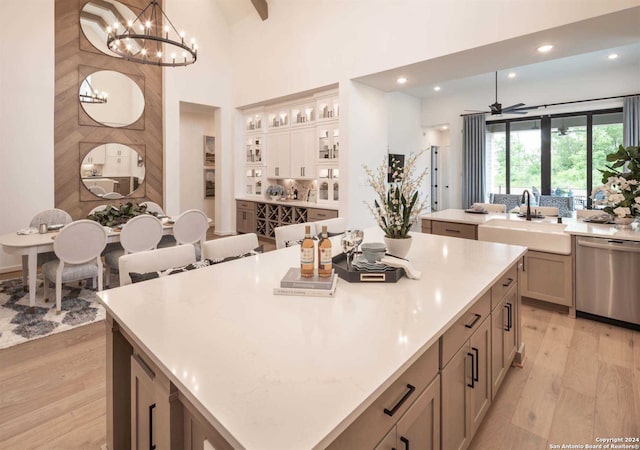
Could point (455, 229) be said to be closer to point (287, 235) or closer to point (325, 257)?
point (287, 235)

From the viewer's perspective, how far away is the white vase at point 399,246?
6.53 ft

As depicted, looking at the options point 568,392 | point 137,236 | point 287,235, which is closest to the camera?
point 568,392

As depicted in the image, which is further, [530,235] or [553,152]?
[553,152]

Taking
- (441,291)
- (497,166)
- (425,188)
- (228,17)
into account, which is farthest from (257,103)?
(441,291)

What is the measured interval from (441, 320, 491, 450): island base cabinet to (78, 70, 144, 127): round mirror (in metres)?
6.69

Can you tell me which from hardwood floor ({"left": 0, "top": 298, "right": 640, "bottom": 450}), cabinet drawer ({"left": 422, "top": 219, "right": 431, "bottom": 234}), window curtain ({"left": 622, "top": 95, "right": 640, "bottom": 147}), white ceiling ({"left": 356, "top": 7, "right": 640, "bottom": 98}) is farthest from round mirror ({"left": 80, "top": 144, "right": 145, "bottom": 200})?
window curtain ({"left": 622, "top": 95, "right": 640, "bottom": 147})

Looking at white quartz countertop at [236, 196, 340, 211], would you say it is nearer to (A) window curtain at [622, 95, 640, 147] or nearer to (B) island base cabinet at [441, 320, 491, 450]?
(B) island base cabinet at [441, 320, 491, 450]

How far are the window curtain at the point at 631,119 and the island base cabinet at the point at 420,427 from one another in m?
8.16

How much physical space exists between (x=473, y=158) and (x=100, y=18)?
8.25 metres

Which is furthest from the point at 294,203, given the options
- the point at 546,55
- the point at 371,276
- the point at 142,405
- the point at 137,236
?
the point at 142,405

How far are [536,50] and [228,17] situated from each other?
6.07 meters

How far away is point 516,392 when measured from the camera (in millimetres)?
2199

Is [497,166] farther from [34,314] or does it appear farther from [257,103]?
[34,314]

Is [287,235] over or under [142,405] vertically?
over
